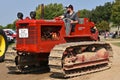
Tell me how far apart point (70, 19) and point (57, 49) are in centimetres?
196

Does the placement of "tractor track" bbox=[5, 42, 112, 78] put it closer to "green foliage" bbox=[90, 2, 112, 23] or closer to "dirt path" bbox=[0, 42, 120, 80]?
"dirt path" bbox=[0, 42, 120, 80]

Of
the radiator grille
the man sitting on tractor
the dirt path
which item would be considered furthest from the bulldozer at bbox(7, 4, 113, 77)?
the dirt path

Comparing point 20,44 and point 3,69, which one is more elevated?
point 20,44

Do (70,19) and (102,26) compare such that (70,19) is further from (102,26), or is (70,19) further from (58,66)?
(102,26)

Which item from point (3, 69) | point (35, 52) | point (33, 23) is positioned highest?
point (33, 23)

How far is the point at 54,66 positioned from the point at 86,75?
1319mm

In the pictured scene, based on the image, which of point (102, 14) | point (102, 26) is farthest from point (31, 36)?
point (102, 14)

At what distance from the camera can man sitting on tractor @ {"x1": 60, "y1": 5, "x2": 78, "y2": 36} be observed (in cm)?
1304

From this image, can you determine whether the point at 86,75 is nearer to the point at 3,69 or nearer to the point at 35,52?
the point at 35,52

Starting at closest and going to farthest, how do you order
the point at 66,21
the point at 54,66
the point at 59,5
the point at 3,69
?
the point at 54,66 → the point at 66,21 → the point at 3,69 → the point at 59,5

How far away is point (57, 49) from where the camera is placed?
38.0 feet

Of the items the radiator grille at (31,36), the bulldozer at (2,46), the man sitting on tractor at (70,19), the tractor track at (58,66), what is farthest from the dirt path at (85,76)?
the bulldozer at (2,46)

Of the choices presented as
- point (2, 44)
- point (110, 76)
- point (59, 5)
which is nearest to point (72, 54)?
point (110, 76)

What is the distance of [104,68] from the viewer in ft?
43.9
